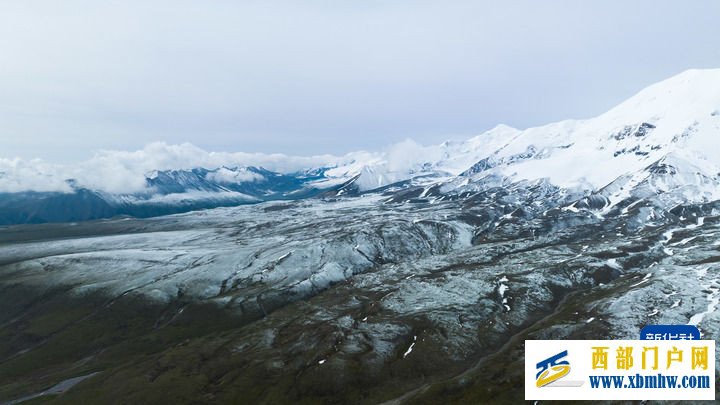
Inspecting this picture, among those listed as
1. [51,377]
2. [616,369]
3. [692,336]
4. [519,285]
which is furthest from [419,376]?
[51,377]

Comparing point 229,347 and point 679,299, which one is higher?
point 679,299

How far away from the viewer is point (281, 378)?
121 meters

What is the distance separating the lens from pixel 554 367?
73.8 m

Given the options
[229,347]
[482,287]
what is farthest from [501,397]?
[229,347]

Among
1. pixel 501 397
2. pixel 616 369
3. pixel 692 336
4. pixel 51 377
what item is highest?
pixel 692 336

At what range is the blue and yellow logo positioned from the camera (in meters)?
72.9

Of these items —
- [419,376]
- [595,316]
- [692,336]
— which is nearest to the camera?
[692,336]

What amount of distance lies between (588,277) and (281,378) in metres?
181

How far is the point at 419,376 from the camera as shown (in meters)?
118

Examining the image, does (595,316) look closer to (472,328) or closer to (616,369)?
(472,328)

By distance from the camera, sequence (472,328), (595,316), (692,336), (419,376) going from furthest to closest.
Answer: (472,328) → (595,316) → (419,376) → (692,336)

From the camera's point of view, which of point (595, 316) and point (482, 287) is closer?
point (595, 316)

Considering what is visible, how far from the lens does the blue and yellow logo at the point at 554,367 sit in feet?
239

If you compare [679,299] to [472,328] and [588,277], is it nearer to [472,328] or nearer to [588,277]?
[588,277]
